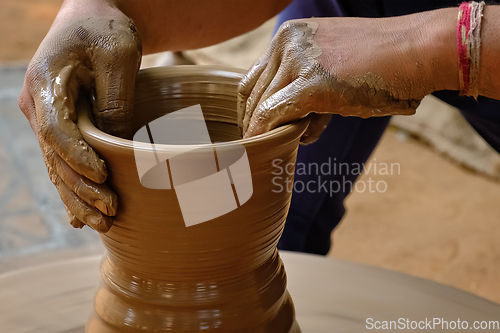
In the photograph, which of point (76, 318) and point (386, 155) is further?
point (386, 155)

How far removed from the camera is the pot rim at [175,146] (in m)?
0.62

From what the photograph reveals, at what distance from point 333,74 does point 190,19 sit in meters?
0.44

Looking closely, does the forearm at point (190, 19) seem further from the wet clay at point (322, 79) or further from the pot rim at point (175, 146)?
the wet clay at point (322, 79)

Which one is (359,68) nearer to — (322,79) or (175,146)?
(322,79)

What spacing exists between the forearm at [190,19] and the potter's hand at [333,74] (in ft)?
1.02

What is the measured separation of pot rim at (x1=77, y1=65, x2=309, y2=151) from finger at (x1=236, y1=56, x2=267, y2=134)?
2cm

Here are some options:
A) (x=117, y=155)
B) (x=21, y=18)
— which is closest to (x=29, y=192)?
(x=117, y=155)

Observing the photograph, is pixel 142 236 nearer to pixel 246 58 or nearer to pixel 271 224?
pixel 271 224

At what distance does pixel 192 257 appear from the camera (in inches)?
26.8

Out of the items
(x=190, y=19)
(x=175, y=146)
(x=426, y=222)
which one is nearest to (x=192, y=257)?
(x=175, y=146)

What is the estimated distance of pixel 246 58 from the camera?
267cm

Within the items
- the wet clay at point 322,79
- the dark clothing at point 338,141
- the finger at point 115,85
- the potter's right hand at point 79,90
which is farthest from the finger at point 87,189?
the dark clothing at point 338,141

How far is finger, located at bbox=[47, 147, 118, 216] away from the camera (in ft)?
2.20

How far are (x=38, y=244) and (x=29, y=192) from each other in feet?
1.35
